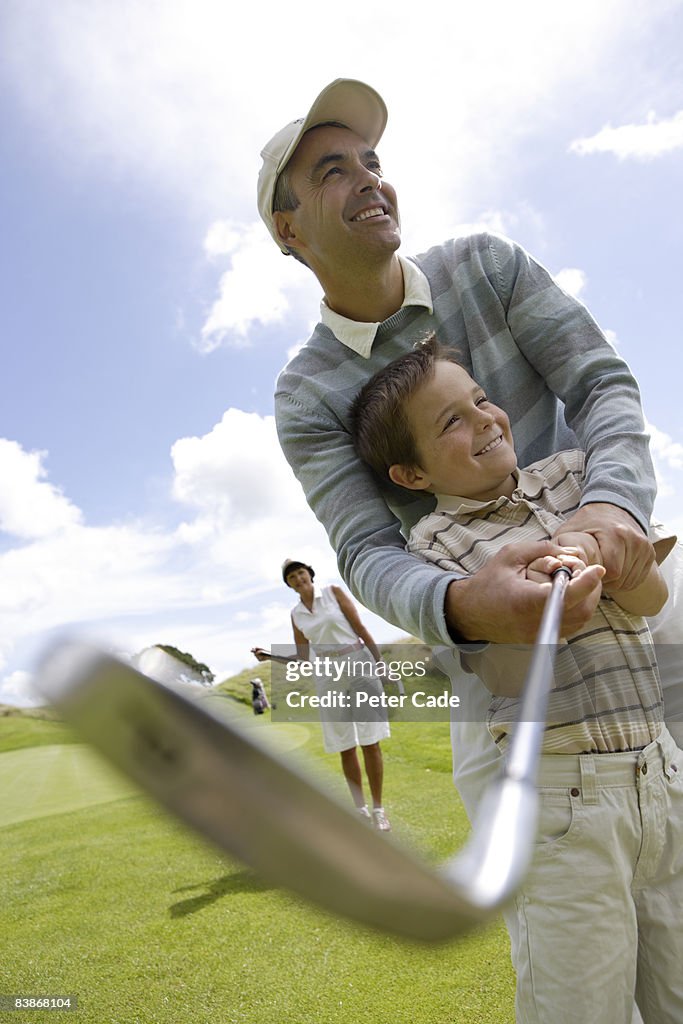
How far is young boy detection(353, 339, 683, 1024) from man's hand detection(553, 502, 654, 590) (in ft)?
0.09

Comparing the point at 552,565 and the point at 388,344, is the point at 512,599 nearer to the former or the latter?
the point at 552,565

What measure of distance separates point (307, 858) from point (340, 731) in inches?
189

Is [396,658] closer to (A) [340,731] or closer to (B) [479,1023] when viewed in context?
(A) [340,731]

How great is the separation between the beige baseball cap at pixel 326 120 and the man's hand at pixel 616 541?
103 centimetres

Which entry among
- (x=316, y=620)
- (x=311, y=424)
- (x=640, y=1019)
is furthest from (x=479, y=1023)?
(x=316, y=620)

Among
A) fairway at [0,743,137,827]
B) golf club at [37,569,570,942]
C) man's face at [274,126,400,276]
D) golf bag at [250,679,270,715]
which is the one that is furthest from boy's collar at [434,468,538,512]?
golf bag at [250,679,270,715]

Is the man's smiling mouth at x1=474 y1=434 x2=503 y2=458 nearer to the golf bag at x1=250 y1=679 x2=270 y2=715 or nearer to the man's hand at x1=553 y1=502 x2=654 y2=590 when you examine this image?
the man's hand at x1=553 y1=502 x2=654 y2=590

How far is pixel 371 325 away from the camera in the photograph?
5.52 ft

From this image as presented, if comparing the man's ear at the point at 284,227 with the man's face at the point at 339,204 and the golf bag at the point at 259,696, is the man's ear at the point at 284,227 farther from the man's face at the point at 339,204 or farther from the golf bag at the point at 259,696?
the golf bag at the point at 259,696

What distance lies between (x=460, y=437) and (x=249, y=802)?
112 cm

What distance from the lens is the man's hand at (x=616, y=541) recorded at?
1.20m

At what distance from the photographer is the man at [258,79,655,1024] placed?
144 centimetres

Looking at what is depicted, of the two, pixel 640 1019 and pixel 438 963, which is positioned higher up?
pixel 640 1019

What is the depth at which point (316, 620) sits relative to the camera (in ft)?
17.8
